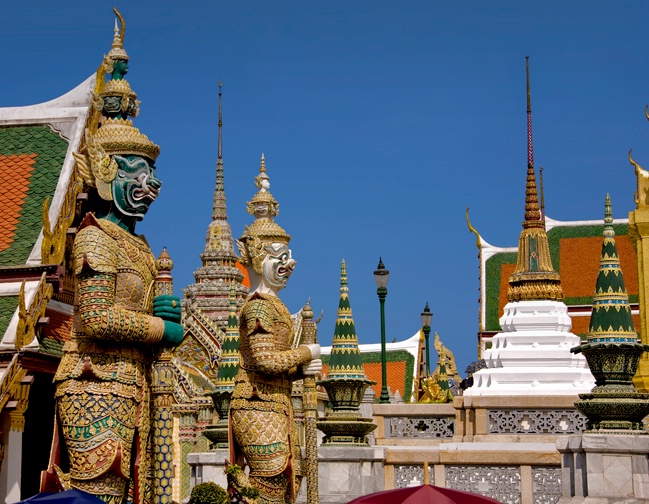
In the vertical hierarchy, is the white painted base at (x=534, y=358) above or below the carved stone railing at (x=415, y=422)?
above

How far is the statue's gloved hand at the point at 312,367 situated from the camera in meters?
13.2

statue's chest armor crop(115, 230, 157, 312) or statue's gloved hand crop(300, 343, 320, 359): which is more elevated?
statue's chest armor crop(115, 230, 157, 312)

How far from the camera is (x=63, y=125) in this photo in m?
15.3

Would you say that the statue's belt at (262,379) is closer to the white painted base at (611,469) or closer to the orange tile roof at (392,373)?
the white painted base at (611,469)

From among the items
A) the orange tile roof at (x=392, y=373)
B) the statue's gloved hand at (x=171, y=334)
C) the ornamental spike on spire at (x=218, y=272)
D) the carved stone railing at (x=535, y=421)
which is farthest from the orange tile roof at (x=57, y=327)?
the orange tile roof at (x=392, y=373)

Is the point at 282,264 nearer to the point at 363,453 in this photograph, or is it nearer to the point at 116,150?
the point at 116,150

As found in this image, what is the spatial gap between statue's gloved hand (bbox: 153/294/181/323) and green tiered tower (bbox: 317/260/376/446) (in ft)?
20.1

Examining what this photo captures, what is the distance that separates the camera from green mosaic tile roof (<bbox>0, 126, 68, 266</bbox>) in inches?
573

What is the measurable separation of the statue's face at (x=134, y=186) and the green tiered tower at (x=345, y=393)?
6255 millimetres

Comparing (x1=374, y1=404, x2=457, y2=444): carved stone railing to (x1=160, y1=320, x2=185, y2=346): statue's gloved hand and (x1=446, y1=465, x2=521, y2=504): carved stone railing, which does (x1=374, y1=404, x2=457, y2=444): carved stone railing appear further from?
(x1=160, y1=320, x2=185, y2=346): statue's gloved hand

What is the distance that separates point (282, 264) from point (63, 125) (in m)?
3.41

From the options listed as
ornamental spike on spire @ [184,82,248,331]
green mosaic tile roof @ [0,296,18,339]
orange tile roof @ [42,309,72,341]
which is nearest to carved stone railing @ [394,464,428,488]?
orange tile roof @ [42,309,72,341]

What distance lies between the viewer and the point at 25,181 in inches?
595

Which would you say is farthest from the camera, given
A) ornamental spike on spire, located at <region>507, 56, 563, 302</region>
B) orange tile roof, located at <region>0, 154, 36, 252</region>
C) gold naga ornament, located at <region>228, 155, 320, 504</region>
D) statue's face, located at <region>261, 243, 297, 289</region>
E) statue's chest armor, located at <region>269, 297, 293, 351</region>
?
ornamental spike on spire, located at <region>507, 56, 563, 302</region>
